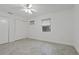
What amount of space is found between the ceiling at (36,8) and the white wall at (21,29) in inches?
5.7

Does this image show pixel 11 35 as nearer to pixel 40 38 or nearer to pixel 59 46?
pixel 40 38

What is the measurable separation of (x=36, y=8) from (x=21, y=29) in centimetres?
54

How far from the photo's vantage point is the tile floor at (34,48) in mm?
1416

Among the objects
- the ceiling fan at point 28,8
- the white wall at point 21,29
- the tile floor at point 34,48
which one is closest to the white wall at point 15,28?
the white wall at point 21,29

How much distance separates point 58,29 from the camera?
1.55 metres

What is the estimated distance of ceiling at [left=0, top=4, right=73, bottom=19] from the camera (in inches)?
52.6

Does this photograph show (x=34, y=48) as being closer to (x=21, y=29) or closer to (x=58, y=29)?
(x=21, y=29)

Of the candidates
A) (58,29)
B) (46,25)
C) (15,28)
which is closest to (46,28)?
(46,25)

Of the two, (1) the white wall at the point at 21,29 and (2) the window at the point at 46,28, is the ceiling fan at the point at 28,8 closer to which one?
(1) the white wall at the point at 21,29

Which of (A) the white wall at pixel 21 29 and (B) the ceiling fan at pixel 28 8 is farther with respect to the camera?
(A) the white wall at pixel 21 29

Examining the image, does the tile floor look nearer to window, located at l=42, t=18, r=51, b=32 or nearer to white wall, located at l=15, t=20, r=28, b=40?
white wall, located at l=15, t=20, r=28, b=40

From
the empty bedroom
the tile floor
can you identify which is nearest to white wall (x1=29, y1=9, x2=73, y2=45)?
the empty bedroom

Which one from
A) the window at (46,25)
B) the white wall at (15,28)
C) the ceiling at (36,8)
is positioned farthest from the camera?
the window at (46,25)

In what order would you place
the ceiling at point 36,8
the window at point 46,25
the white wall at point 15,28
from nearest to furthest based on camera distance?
the ceiling at point 36,8, the white wall at point 15,28, the window at point 46,25
